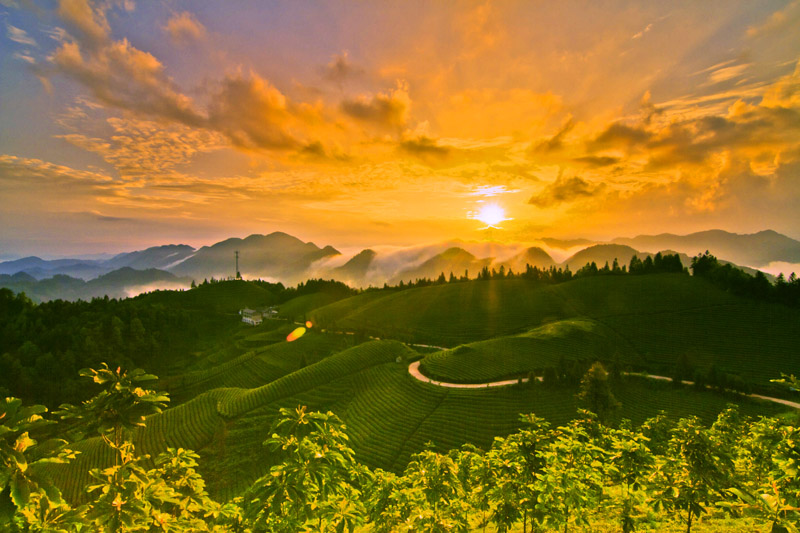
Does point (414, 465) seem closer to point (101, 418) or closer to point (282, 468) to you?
point (282, 468)

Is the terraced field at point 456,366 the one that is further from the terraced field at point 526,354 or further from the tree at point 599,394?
the tree at point 599,394

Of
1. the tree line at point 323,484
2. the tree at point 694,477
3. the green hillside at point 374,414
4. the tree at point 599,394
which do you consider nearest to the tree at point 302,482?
the tree line at point 323,484

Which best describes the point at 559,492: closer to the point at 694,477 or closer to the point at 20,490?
the point at 694,477

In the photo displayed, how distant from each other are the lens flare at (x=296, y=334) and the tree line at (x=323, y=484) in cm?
12216

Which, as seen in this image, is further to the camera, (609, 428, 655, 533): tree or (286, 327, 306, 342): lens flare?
(286, 327, 306, 342): lens flare

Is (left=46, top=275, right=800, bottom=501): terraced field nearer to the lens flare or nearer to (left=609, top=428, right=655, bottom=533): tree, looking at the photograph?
the lens flare

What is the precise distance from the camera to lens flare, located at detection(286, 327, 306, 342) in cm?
13130

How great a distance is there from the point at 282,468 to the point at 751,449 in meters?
24.8

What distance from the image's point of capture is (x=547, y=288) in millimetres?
147750

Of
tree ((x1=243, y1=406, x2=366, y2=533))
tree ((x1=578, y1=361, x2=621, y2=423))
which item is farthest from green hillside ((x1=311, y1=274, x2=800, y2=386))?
tree ((x1=243, y1=406, x2=366, y2=533))

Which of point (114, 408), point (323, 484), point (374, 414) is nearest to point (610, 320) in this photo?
point (374, 414)

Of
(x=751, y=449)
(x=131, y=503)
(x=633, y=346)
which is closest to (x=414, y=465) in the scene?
(x=131, y=503)

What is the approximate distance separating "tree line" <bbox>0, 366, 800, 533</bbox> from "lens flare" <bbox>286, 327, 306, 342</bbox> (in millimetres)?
122160

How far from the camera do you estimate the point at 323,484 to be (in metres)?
8.27
